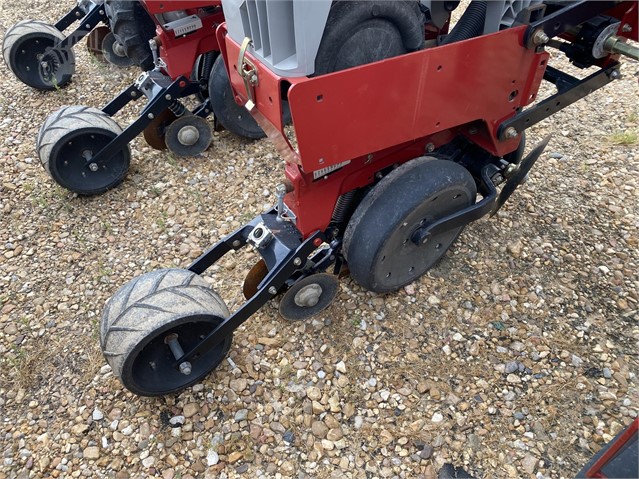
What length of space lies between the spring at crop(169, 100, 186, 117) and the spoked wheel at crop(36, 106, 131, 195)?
0.44m

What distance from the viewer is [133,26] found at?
3836 mm

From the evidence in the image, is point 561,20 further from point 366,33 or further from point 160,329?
point 160,329

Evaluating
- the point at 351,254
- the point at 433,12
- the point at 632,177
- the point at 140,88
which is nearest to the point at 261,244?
the point at 351,254

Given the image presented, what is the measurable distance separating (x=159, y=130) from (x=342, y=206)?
2.08 metres

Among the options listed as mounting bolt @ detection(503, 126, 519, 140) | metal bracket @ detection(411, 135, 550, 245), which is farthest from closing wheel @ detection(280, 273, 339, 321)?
mounting bolt @ detection(503, 126, 519, 140)

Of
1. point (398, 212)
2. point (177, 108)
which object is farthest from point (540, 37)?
point (177, 108)

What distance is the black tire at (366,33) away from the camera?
5.80 feet

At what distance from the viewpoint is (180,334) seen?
2293 millimetres

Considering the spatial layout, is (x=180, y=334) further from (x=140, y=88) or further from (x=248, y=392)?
(x=140, y=88)

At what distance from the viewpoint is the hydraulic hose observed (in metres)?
2.16

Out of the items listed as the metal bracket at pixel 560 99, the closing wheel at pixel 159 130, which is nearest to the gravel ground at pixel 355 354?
the closing wheel at pixel 159 130

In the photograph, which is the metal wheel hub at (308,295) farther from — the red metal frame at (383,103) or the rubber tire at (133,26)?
the rubber tire at (133,26)

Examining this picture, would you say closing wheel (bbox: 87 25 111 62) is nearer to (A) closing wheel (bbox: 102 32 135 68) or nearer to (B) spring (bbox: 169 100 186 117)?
(A) closing wheel (bbox: 102 32 135 68)

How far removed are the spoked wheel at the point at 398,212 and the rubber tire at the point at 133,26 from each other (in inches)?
103
